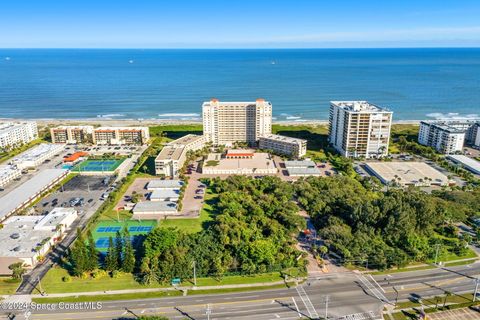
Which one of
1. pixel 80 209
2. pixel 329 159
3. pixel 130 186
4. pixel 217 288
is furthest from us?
pixel 329 159

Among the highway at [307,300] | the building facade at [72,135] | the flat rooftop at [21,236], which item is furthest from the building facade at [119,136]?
the highway at [307,300]

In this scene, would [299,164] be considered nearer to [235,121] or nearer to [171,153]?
[235,121]

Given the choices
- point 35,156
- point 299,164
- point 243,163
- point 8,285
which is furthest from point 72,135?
point 8,285

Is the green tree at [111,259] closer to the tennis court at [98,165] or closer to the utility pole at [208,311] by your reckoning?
the utility pole at [208,311]

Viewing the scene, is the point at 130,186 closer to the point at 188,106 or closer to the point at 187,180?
the point at 187,180

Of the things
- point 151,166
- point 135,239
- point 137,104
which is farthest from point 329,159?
point 137,104

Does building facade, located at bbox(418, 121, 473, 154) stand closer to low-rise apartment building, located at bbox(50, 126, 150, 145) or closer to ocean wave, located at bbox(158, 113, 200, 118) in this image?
low-rise apartment building, located at bbox(50, 126, 150, 145)

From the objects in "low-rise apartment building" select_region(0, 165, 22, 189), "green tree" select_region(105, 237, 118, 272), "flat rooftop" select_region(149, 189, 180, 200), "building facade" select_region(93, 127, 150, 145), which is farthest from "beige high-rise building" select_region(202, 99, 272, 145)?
"green tree" select_region(105, 237, 118, 272)
